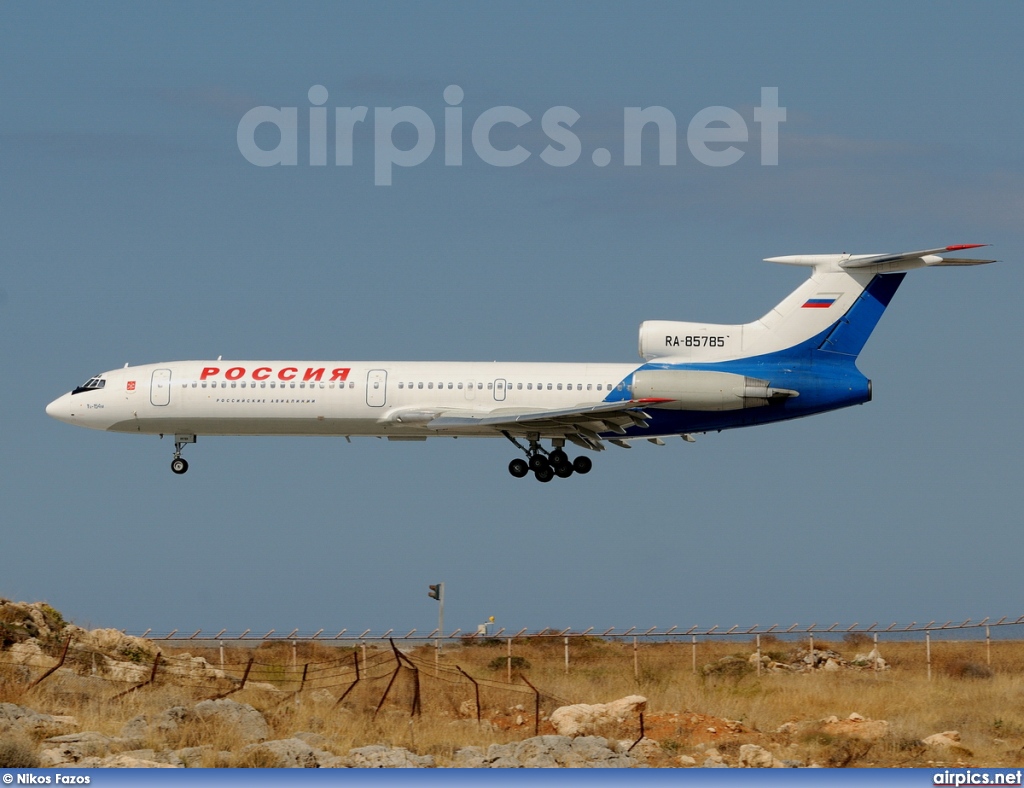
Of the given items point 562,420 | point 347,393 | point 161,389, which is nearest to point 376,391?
point 347,393

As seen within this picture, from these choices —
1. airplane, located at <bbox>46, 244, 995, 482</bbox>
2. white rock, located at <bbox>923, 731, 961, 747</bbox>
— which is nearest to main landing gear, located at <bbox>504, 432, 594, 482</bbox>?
airplane, located at <bbox>46, 244, 995, 482</bbox>

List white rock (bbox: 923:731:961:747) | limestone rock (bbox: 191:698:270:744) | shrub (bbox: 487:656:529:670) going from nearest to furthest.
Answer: limestone rock (bbox: 191:698:270:744) → white rock (bbox: 923:731:961:747) → shrub (bbox: 487:656:529:670)

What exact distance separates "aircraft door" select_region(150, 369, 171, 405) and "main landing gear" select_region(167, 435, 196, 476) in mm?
1479

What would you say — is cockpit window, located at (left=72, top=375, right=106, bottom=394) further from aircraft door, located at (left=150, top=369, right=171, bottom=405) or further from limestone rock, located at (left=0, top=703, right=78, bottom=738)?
limestone rock, located at (left=0, top=703, right=78, bottom=738)

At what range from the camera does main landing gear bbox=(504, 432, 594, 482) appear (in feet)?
150

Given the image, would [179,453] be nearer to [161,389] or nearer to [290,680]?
[161,389]

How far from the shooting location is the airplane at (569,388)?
1746 inches

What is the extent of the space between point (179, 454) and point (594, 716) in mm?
21149

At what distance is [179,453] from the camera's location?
46938 millimetres

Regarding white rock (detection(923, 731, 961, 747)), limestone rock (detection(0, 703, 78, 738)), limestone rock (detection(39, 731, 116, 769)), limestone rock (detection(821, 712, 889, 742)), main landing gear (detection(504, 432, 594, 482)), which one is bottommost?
white rock (detection(923, 731, 961, 747))

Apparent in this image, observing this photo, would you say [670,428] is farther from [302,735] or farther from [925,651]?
[302,735]

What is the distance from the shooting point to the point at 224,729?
27.8m

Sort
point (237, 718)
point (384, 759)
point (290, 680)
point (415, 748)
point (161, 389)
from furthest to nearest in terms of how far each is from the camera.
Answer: point (161, 389) → point (290, 680) → point (237, 718) → point (415, 748) → point (384, 759)

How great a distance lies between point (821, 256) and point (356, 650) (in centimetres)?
1846
